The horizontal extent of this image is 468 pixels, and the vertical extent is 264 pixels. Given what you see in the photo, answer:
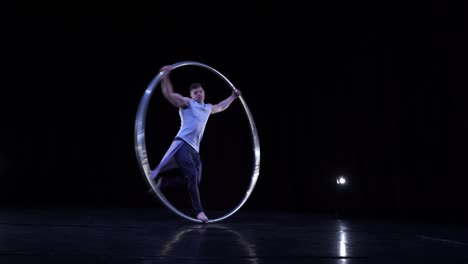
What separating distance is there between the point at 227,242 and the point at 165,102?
13.7 ft

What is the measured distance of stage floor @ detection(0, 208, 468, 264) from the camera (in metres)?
2.70

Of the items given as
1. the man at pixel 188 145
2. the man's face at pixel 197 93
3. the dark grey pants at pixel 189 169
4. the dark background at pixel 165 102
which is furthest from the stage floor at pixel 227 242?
the dark background at pixel 165 102

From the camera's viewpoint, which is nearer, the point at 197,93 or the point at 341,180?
the point at 197,93

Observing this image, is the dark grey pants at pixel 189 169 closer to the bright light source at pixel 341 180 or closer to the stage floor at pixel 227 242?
the stage floor at pixel 227 242

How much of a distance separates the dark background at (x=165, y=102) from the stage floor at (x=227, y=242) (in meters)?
1.99

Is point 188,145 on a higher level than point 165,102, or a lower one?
lower

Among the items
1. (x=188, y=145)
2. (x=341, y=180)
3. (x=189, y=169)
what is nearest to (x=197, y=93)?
(x=188, y=145)

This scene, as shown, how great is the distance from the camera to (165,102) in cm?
725

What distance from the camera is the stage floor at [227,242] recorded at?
8.85 ft

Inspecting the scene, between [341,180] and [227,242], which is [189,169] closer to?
[227,242]

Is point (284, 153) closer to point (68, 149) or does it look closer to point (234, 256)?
point (68, 149)

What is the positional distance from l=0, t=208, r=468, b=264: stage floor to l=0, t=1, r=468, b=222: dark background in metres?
1.99

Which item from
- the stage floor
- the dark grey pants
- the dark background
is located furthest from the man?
the dark background

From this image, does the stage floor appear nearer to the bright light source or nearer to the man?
the man
